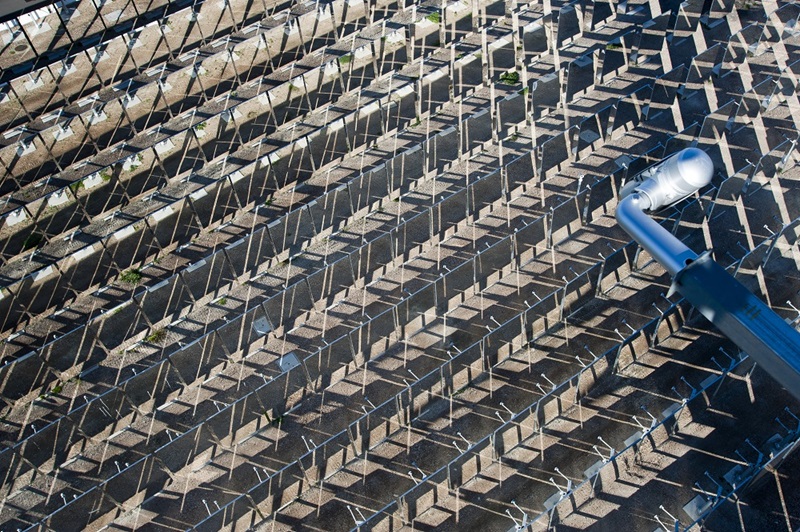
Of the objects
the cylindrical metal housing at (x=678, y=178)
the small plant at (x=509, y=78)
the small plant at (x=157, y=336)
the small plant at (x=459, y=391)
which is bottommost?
the small plant at (x=459, y=391)

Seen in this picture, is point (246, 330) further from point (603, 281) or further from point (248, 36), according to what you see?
point (248, 36)

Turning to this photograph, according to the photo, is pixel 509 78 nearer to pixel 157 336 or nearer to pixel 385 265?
pixel 385 265

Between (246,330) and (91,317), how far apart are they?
201 inches

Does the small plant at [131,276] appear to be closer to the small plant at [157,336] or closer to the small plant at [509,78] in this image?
the small plant at [157,336]

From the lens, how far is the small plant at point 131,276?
2803 cm

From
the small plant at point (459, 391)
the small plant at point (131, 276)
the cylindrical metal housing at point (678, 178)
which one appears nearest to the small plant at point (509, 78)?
the cylindrical metal housing at point (678, 178)

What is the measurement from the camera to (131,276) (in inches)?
1105

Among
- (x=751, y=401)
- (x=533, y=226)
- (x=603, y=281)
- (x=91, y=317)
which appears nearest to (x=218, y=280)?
(x=91, y=317)

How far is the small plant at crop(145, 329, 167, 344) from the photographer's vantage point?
26.6 metres

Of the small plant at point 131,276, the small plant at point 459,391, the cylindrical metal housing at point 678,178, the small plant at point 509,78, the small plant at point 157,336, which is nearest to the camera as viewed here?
the cylindrical metal housing at point 678,178

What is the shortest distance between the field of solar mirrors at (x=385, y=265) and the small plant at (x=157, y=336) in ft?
0.16

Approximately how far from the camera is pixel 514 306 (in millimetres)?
26359

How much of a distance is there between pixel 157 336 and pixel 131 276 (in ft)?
8.56

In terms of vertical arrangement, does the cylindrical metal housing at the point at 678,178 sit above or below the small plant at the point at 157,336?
above
